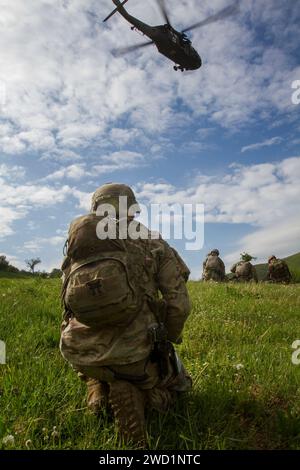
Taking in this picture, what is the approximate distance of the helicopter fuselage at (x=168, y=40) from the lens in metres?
24.0

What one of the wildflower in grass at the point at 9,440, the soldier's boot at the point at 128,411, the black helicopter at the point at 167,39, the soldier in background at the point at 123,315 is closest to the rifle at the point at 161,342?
the soldier in background at the point at 123,315

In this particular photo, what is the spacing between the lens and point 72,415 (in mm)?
4750

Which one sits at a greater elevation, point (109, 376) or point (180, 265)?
point (180, 265)

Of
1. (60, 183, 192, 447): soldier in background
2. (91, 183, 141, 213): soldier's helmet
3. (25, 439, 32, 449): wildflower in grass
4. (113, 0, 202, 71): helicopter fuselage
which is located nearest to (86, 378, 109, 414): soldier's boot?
(60, 183, 192, 447): soldier in background

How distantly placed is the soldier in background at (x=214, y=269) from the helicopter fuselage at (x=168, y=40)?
1101cm

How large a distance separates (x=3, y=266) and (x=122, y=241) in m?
88.1

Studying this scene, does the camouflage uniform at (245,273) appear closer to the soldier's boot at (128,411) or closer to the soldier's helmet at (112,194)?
the soldier's helmet at (112,194)

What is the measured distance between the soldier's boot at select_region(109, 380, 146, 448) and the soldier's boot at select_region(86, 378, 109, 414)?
0.38 m

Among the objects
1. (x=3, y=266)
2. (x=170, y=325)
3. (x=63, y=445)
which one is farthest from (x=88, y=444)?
(x=3, y=266)

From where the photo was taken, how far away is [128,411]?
4.37m

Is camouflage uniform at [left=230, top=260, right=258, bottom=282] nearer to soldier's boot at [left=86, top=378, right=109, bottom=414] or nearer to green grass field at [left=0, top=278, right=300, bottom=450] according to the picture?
green grass field at [left=0, top=278, right=300, bottom=450]

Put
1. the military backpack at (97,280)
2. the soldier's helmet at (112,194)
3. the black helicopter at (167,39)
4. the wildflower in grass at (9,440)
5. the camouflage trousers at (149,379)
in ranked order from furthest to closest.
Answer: the black helicopter at (167,39) < the soldier's helmet at (112,194) < the camouflage trousers at (149,379) < the military backpack at (97,280) < the wildflower in grass at (9,440)

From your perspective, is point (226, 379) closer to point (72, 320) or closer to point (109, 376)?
point (109, 376)

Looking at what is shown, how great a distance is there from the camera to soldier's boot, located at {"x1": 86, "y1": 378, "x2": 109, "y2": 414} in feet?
15.7
